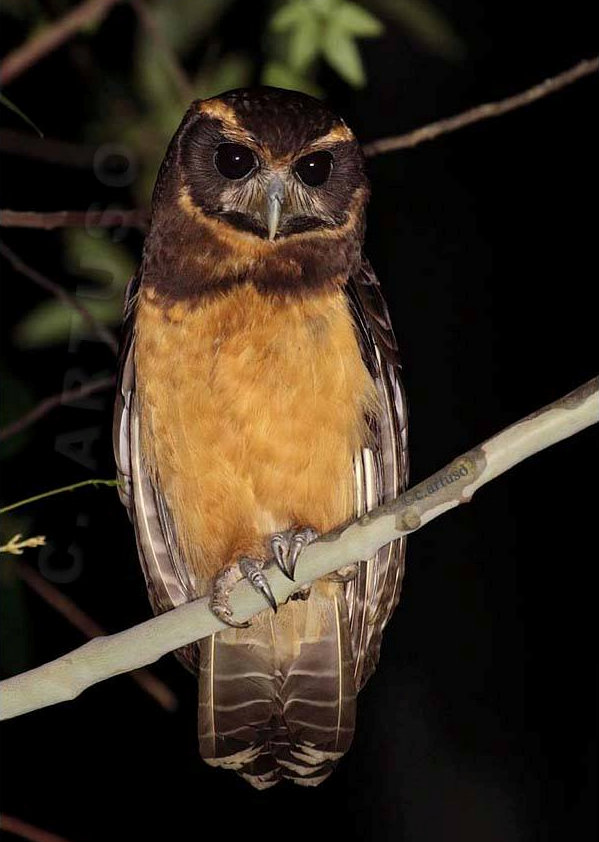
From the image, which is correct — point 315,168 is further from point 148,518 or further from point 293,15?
point 148,518

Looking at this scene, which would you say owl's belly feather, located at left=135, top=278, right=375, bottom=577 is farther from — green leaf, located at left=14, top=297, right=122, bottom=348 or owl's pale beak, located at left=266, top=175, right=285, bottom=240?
green leaf, located at left=14, top=297, right=122, bottom=348

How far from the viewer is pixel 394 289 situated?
1926mm

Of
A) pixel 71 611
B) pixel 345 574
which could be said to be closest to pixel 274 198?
pixel 345 574

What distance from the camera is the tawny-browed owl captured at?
127 centimetres

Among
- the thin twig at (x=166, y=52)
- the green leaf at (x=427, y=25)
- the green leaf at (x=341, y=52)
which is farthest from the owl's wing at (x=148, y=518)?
the green leaf at (x=427, y=25)

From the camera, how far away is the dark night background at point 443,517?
1.64 m

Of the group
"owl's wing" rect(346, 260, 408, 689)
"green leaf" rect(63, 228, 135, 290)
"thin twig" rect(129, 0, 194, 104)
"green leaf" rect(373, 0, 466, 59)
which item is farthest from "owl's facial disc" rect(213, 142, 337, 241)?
"green leaf" rect(373, 0, 466, 59)

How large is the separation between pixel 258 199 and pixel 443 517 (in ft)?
2.75

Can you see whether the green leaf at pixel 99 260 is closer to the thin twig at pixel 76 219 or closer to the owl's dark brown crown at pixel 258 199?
the thin twig at pixel 76 219

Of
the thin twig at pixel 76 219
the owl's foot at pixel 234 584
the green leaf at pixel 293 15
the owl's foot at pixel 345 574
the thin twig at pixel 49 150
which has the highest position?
the thin twig at pixel 49 150

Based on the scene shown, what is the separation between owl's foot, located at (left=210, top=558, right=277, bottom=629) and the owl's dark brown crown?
32cm

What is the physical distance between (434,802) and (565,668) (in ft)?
1.14

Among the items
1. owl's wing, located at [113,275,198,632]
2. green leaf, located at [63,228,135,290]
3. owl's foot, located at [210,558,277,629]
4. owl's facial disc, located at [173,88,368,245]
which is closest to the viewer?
owl's foot, located at [210,558,277,629]

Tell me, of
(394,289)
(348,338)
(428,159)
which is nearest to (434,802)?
(348,338)
